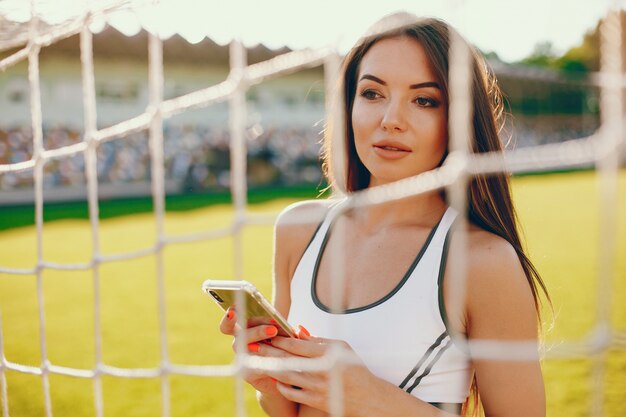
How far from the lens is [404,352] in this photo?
0.97 metres

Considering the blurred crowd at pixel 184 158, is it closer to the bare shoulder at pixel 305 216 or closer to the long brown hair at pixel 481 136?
the bare shoulder at pixel 305 216

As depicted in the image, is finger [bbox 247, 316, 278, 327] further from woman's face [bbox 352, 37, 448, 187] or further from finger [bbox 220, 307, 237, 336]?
woman's face [bbox 352, 37, 448, 187]

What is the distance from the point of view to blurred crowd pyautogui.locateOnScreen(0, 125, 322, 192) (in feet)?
33.0

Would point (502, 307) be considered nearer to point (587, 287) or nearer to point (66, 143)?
point (587, 287)

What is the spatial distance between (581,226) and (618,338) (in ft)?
18.7

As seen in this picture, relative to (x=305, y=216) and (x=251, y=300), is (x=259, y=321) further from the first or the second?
(x=305, y=216)

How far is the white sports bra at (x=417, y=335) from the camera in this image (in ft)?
3.14

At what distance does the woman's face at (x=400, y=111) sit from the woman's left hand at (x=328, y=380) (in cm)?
31

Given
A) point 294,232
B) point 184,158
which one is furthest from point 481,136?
point 184,158

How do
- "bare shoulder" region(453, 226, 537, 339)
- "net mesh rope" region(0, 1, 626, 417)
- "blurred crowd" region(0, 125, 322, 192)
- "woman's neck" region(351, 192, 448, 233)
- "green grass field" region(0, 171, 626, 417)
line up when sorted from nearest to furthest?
"net mesh rope" region(0, 1, 626, 417), "bare shoulder" region(453, 226, 537, 339), "woman's neck" region(351, 192, 448, 233), "green grass field" region(0, 171, 626, 417), "blurred crowd" region(0, 125, 322, 192)

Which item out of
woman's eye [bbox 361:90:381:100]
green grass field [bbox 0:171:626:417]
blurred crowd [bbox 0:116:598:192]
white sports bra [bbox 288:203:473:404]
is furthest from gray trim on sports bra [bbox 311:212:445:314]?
blurred crowd [bbox 0:116:598:192]

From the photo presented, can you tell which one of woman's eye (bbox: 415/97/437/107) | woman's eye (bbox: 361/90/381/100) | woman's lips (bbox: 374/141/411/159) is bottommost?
woman's lips (bbox: 374/141/411/159)

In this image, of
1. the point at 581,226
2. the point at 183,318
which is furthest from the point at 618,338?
the point at 581,226

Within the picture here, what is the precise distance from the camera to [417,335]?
96 centimetres
